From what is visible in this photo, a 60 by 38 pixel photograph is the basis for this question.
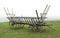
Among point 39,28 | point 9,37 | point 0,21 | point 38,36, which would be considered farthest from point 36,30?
point 0,21

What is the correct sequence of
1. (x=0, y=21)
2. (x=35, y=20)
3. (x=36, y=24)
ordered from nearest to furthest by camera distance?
(x=36, y=24), (x=35, y=20), (x=0, y=21)

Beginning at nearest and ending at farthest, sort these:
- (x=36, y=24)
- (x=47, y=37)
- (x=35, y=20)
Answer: (x=47, y=37) < (x=36, y=24) < (x=35, y=20)

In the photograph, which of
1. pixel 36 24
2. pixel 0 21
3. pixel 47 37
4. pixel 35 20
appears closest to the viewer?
pixel 47 37

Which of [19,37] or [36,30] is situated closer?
[19,37]

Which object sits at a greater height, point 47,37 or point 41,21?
point 41,21

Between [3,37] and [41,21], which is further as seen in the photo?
[41,21]

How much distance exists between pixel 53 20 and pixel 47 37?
4.15m

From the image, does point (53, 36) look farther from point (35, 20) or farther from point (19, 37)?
point (35, 20)

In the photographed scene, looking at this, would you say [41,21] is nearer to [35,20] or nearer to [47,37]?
[35,20]

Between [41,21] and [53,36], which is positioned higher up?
[41,21]

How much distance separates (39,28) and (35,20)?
34cm

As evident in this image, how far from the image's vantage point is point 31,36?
5.45 meters

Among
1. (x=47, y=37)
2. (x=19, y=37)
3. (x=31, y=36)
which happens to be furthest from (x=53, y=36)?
(x=19, y=37)

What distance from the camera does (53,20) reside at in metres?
9.37
